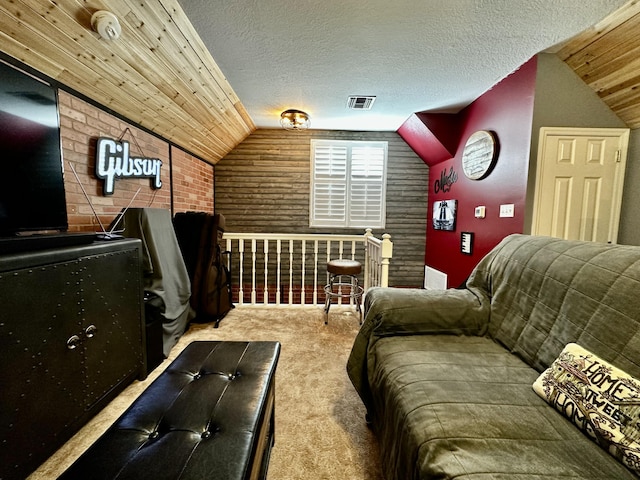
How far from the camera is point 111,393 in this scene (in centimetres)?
155

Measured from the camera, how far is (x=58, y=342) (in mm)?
1197

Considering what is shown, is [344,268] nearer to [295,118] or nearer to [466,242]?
[466,242]

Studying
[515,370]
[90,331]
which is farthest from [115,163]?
[515,370]

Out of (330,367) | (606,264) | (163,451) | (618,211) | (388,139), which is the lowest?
(330,367)

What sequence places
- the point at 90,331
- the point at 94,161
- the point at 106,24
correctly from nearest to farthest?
the point at 90,331 → the point at 106,24 → the point at 94,161

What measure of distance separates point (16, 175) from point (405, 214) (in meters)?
4.40

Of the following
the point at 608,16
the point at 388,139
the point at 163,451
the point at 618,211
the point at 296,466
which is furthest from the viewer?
the point at 388,139

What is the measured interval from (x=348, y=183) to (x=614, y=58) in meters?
3.07

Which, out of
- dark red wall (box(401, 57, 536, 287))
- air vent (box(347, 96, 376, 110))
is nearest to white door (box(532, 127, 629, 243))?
dark red wall (box(401, 57, 536, 287))

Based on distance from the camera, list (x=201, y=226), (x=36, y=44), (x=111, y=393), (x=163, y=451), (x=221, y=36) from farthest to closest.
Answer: (x=201, y=226), (x=221, y=36), (x=111, y=393), (x=36, y=44), (x=163, y=451)

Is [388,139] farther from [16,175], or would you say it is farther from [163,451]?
[163,451]

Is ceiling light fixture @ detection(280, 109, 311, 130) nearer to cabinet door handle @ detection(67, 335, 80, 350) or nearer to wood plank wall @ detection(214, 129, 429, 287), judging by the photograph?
wood plank wall @ detection(214, 129, 429, 287)

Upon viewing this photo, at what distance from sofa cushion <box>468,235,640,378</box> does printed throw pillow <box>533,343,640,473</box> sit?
0.18 ft

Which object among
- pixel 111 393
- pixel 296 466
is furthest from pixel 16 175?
pixel 296 466
